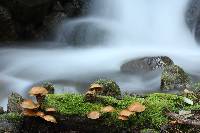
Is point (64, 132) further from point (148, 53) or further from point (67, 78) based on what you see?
point (148, 53)

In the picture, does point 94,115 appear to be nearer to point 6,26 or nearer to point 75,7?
point 6,26

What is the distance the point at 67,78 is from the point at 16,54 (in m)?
3.21

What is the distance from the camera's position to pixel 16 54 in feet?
37.8

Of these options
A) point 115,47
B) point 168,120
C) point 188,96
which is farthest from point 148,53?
point 168,120

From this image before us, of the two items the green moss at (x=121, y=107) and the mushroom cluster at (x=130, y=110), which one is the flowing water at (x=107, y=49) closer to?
the green moss at (x=121, y=107)

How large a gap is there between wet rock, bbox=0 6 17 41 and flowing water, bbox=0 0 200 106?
632 mm

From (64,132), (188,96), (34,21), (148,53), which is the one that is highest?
(34,21)

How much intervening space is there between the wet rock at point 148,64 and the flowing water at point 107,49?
8.7 inches

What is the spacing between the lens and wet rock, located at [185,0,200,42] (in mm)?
12453

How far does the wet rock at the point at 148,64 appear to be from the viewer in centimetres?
838

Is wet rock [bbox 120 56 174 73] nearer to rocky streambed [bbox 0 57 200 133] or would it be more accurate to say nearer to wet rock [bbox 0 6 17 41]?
rocky streambed [bbox 0 57 200 133]

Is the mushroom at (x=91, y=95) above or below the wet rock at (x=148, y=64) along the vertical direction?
below

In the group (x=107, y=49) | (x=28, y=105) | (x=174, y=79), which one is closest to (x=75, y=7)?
(x=107, y=49)

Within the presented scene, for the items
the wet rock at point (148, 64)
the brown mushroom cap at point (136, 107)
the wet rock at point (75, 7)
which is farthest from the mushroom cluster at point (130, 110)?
the wet rock at point (75, 7)
